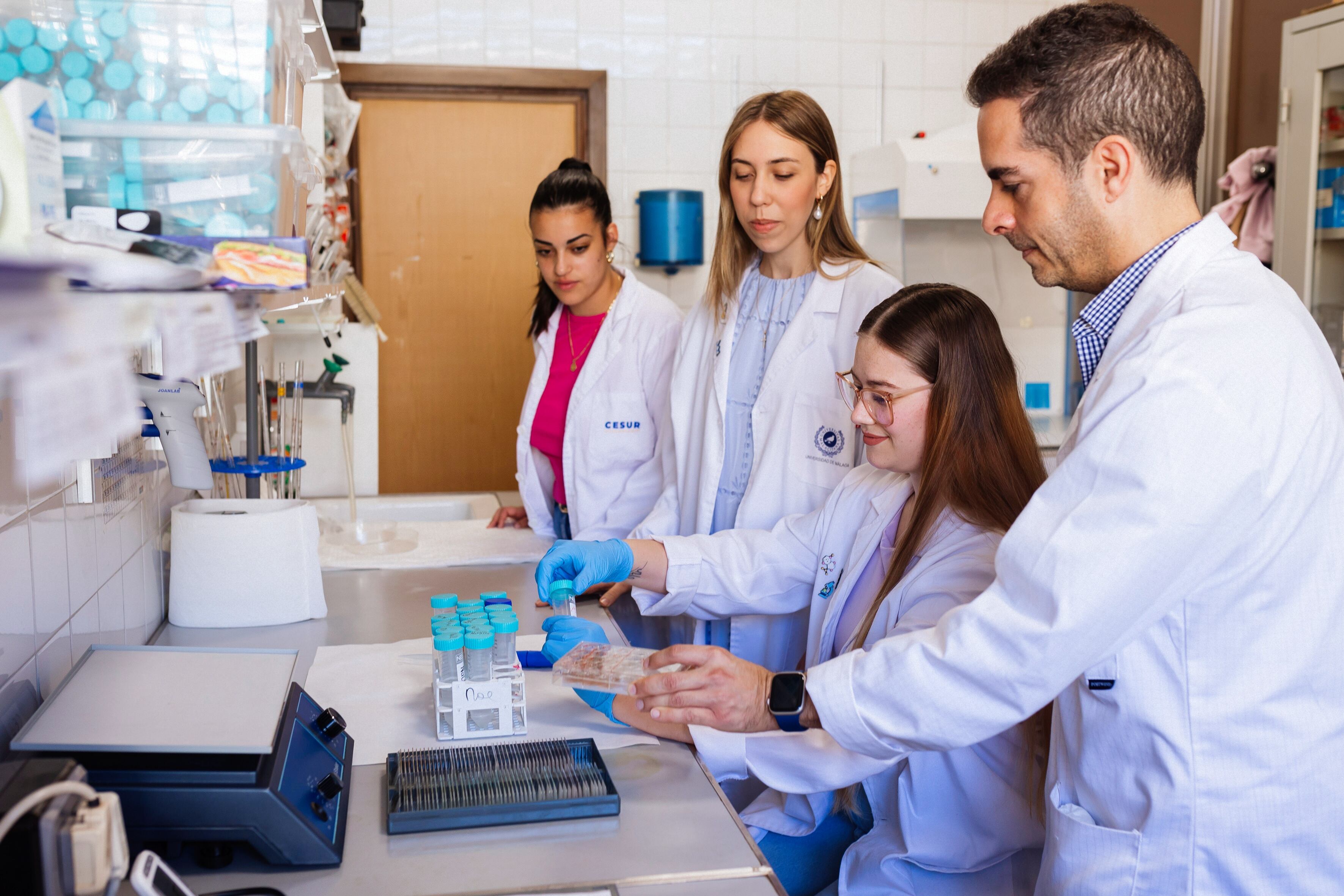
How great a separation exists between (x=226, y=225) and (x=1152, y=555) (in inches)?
30.7

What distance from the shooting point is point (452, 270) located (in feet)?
13.3

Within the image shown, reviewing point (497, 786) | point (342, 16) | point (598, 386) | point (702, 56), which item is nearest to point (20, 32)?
point (497, 786)

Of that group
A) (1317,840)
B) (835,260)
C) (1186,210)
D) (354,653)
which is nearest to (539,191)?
(835,260)

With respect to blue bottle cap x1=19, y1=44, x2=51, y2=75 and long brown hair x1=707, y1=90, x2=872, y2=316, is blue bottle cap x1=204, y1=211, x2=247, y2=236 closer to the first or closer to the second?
blue bottle cap x1=19, y1=44, x2=51, y2=75

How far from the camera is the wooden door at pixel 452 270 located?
3977mm

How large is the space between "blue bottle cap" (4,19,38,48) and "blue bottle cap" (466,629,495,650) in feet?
2.26

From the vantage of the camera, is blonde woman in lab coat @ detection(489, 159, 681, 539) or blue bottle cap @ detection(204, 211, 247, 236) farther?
blonde woman in lab coat @ detection(489, 159, 681, 539)

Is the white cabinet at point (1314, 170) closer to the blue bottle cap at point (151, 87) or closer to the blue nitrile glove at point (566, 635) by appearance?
the blue nitrile glove at point (566, 635)

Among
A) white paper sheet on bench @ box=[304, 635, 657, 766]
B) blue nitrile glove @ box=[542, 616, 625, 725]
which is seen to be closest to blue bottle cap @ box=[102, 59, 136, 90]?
white paper sheet on bench @ box=[304, 635, 657, 766]

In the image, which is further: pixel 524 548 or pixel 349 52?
pixel 349 52

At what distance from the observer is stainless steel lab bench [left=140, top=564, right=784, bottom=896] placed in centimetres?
93

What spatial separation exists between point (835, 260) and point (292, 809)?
1432 mm

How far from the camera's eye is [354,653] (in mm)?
1543

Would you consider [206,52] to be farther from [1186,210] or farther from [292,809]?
[1186,210]
